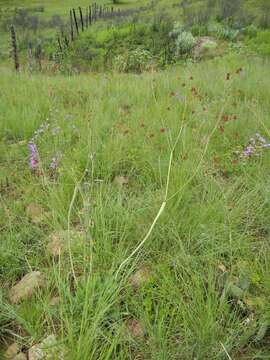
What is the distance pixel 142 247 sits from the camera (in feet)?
4.81

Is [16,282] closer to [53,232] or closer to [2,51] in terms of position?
[53,232]

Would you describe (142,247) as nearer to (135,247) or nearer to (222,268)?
(135,247)

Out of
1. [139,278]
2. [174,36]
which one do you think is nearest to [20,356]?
[139,278]

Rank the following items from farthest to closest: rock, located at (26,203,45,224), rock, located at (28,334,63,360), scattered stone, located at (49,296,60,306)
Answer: rock, located at (26,203,45,224) → scattered stone, located at (49,296,60,306) → rock, located at (28,334,63,360)

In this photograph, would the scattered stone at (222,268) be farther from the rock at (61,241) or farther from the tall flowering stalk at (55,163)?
the tall flowering stalk at (55,163)

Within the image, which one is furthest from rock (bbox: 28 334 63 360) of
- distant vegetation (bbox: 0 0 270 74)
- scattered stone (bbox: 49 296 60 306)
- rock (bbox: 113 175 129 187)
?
distant vegetation (bbox: 0 0 270 74)

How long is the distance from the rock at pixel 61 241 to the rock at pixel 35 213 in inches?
8.6

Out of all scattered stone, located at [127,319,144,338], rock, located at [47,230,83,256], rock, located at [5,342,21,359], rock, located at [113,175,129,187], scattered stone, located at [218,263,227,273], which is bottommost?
rock, located at [5,342,21,359]

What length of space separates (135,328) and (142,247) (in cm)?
39

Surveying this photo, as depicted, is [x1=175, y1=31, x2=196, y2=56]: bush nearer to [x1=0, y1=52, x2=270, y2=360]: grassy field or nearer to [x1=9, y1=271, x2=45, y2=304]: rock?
[x1=0, y1=52, x2=270, y2=360]: grassy field

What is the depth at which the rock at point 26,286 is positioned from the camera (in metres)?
1.29

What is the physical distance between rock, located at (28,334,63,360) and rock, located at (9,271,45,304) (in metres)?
0.24

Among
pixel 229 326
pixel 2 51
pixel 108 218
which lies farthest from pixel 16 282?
pixel 2 51

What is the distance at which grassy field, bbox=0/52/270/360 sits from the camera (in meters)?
1.09
